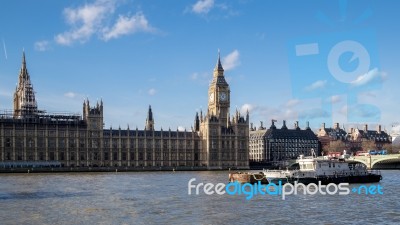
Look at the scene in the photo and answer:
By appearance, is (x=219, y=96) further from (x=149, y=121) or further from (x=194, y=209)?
(x=194, y=209)

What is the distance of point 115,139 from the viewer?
14600cm

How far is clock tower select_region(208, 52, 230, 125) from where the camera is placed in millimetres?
166375

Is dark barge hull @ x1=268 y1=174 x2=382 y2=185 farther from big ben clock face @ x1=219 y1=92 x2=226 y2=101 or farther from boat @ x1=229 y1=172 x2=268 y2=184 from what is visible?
big ben clock face @ x1=219 y1=92 x2=226 y2=101

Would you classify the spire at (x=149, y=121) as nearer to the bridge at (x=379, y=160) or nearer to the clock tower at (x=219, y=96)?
the clock tower at (x=219, y=96)

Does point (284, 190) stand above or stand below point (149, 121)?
below

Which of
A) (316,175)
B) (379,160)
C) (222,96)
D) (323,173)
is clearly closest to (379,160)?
(379,160)

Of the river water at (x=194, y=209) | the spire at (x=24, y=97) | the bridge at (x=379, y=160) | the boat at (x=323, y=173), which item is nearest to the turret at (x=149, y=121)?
the spire at (x=24, y=97)

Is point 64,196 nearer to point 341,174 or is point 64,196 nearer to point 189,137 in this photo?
point 341,174

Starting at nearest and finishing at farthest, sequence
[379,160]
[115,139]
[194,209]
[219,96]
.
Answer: [194,209] < [379,160] < [115,139] < [219,96]

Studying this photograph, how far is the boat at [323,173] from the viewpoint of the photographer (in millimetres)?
68419

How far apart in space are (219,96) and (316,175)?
3927 inches

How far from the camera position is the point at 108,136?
14525cm

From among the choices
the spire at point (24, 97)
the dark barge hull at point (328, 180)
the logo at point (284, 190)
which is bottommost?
the logo at point (284, 190)

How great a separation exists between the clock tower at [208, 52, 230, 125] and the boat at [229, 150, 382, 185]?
91092 mm
